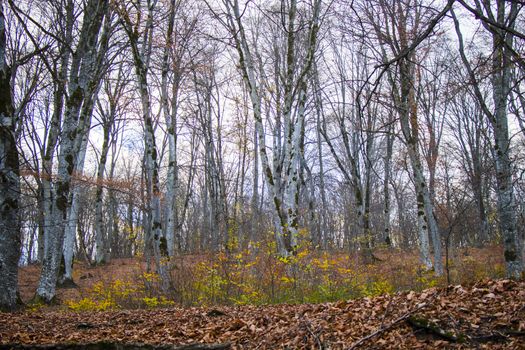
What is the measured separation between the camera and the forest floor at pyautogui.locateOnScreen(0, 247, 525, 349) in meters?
3.40

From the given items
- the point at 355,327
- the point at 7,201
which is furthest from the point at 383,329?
the point at 7,201

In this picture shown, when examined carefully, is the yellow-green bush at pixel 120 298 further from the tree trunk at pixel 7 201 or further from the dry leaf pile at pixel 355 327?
the dry leaf pile at pixel 355 327

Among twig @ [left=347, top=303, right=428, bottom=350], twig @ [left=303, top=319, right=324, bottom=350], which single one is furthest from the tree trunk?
twig @ [left=347, top=303, right=428, bottom=350]

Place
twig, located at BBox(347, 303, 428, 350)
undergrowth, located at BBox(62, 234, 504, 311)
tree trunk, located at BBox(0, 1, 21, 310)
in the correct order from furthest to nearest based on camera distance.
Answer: undergrowth, located at BBox(62, 234, 504, 311)
tree trunk, located at BBox(0, 1, 21, 310)
twig, located at BBox(347, 303, 428, 350)

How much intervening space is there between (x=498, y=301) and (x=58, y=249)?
833 centimetres

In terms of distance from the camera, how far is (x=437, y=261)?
11.5m

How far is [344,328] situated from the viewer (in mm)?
3900

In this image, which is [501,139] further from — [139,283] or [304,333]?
[139,283]

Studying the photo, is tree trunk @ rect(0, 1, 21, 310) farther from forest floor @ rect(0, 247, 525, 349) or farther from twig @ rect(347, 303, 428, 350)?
twig @ rect(347, 303, 428, 350)

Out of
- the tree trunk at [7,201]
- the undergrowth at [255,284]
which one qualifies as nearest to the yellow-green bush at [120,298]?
the undergrowth at [255,284]

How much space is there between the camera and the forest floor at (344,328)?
3397 mm

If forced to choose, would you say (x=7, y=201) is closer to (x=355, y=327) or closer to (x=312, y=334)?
(x=312, y=334)

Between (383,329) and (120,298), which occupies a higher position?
(383,329)

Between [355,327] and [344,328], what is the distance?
110 mm
